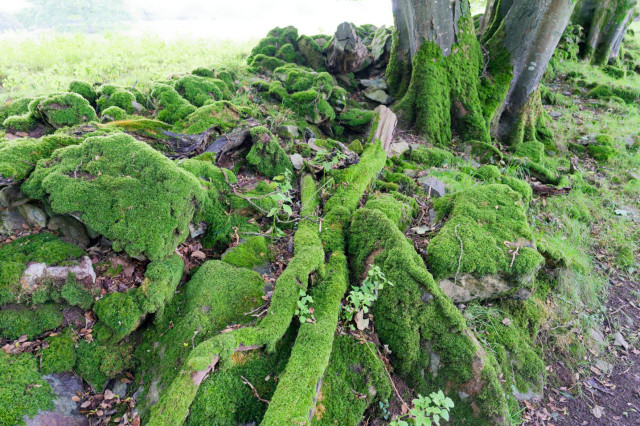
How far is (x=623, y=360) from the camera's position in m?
4.25

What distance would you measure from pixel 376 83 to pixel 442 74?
82.5 inches

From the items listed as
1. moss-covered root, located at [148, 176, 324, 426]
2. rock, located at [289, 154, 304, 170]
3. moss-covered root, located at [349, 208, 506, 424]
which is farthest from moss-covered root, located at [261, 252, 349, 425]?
rock, located at [289, 154, 304, 170]

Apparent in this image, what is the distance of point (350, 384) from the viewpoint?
2.96 m

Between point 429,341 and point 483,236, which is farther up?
point 483,236

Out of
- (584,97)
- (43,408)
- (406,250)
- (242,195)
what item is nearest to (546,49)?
(584,97)

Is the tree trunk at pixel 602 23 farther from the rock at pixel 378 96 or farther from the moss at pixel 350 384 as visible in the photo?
the moss at pixel 350 384

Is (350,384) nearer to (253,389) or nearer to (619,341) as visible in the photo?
(253,389)

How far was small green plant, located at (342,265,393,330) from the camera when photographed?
10.7 ft

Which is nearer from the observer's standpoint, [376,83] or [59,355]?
[59,355]

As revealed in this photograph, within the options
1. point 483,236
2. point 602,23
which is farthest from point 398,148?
point 602,23

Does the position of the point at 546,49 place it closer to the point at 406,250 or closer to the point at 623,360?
the point at 623,360

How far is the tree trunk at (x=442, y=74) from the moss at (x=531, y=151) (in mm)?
984

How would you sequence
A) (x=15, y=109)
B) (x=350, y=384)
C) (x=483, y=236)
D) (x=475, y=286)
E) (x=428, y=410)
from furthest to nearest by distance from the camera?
(x=15, y=109) < (x=483, y=236) < (x=475, y=286) < (x=350, y=384) < (x=428, y=410)

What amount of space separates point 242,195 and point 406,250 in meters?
2.35
